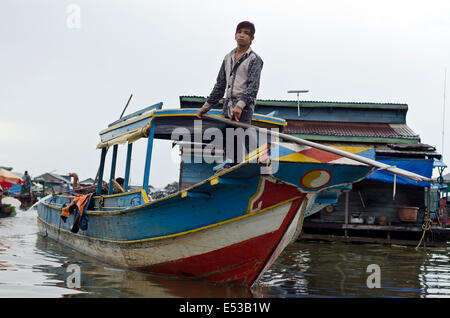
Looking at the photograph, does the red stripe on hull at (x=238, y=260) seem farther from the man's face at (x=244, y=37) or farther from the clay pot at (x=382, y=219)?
the clay pot at (x=382, y=219)

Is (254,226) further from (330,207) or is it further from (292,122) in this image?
(292,122)

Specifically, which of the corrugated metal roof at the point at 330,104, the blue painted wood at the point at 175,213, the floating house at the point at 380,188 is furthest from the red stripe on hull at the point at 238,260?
the corrugated metal roof at the point at 330,104

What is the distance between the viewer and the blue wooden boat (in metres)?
4.19

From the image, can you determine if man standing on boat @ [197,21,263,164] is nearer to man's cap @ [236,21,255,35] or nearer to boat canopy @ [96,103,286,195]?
man's cap @ [236,21,255,35]

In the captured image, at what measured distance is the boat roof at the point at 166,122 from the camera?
6062 mm

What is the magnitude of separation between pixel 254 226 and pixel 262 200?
361 millimetres

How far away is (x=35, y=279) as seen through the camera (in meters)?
5.52

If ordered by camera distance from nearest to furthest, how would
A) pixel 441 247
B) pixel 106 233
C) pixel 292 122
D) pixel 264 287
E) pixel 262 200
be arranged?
pixel 262 200, pixel 264 287, pixel 106 233, pixel 441 247, pixel 292 122

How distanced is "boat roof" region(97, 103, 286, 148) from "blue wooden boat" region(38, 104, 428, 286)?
2 centimetres

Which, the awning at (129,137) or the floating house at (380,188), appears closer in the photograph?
the awning at (129,137)

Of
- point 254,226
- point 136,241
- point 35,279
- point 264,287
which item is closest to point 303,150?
point 254,226

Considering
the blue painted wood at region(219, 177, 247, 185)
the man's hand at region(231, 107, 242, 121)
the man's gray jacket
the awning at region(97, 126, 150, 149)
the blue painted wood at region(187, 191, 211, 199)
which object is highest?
the man's gray jacket

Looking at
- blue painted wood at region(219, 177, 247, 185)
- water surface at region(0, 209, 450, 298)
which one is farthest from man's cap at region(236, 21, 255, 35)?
water surface at region(0, 209, 450, 298)

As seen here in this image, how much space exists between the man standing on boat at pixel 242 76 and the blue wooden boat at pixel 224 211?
9.3 inches
